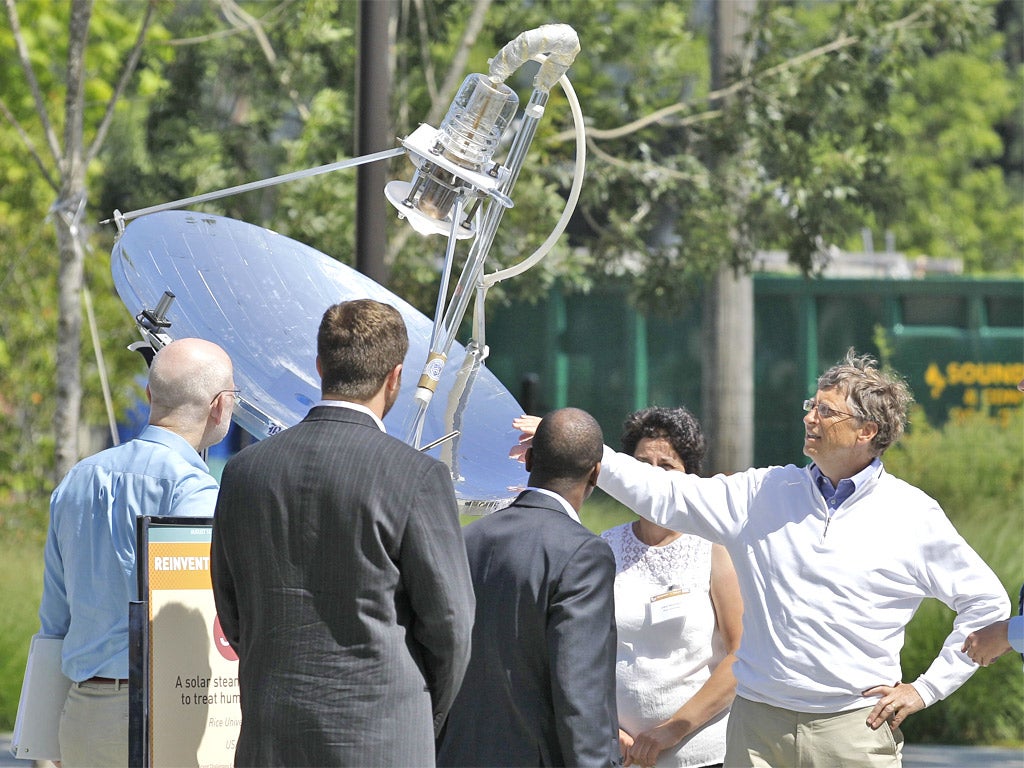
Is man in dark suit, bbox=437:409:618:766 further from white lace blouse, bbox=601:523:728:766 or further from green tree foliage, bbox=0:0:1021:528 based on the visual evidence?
green tree foliage, bbox=0:0:1021:528

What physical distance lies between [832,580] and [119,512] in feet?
6.18

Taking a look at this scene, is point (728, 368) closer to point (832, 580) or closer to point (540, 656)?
point (832, 580)

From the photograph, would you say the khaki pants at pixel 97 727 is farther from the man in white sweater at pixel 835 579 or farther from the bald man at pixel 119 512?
the man in white sweater at pixel 835 579

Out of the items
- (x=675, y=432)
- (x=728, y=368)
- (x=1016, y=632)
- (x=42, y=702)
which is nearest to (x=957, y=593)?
(x=1016, y=632)

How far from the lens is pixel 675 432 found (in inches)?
176

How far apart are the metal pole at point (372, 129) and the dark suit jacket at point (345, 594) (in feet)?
10.1

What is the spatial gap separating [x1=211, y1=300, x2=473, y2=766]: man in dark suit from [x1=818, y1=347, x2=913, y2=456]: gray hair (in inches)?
54.9

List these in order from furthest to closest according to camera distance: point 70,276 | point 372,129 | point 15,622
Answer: point 15,622 → point 70,276 → point 372,129

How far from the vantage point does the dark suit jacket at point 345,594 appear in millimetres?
2967

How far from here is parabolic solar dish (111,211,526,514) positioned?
4.18m

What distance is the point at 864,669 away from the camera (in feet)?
12.6

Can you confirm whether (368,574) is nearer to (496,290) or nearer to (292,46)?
(496,290)

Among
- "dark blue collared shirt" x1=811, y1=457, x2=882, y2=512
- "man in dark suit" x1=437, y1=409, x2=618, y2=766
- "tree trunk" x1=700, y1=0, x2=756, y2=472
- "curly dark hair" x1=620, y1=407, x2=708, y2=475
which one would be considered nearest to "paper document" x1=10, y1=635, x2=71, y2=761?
"man in dark suit" x1=437, y1=409, x2=618, y2=766

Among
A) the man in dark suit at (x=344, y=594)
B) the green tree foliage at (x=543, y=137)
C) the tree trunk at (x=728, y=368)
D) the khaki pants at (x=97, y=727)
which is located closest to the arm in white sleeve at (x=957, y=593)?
the man in dark suit at (x=344, y=594)
